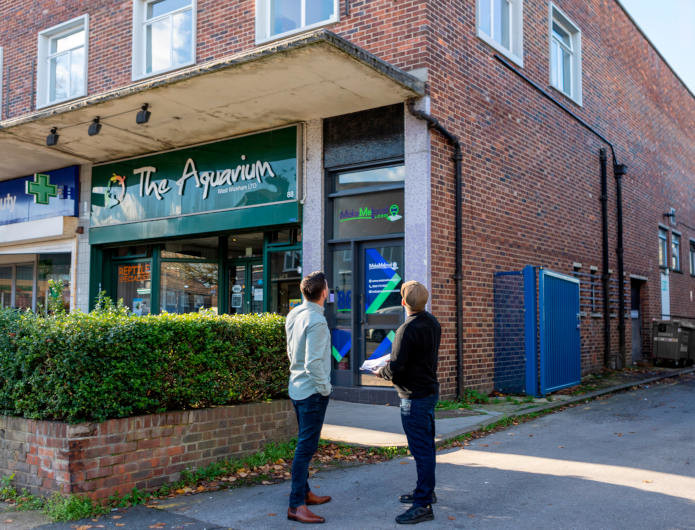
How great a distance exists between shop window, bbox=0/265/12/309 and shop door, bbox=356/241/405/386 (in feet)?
36.9

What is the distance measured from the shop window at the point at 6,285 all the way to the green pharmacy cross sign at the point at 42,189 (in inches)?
147

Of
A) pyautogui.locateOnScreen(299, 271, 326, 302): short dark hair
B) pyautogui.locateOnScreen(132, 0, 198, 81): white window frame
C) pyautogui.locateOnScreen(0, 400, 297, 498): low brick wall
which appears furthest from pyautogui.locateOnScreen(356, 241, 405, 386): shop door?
pyautogui.locateOnScreen(132, 0, 198, 81): white window frame

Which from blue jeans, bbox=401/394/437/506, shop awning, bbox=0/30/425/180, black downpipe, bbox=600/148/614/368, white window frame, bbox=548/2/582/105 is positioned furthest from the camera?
black downpipe, bbox=600/148/614/368

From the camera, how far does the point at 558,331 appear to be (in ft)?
37.3

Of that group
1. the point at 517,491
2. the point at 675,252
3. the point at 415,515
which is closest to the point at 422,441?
the point at 415,515

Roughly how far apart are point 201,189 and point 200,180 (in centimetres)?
17

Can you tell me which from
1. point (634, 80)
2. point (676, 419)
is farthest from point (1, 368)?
point (634, 80)

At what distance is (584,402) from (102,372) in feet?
26.1

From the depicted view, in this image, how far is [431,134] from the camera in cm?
989

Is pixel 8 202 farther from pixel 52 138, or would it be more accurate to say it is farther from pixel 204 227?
pixel 204 227

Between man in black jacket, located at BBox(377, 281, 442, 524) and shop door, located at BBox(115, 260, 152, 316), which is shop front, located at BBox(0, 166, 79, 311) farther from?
man in black jacket, located at BBox(377, 281, 442, 524)

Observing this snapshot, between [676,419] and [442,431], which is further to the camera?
[676,419]

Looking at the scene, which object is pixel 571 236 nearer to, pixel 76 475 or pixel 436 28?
pixel 436 28

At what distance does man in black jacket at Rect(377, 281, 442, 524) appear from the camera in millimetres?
4891
